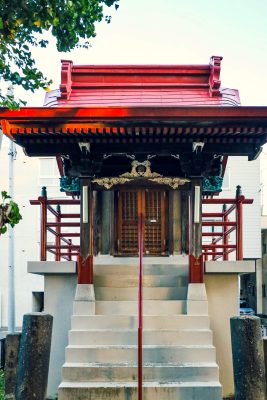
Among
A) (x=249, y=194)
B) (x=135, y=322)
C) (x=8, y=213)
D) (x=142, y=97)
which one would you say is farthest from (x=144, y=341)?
(x=249, y=194)

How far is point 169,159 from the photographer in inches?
430

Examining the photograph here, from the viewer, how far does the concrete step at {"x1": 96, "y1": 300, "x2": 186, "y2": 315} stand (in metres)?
9.98

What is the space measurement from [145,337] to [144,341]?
0.22ft

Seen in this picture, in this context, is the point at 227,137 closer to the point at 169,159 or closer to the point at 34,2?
the point at 169,159

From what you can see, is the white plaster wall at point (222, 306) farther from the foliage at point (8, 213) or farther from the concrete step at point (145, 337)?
the foliage at point (8, 213)

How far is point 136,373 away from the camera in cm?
873

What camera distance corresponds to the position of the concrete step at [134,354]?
9.02 m

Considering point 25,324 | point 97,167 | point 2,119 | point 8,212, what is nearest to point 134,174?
point 97,167

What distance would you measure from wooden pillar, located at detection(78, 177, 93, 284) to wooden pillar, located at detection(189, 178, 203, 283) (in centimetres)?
182

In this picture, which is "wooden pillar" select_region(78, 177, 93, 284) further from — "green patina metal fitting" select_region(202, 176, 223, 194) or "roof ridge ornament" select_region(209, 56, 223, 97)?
"roof ridge ornament" select_region(209, 56, 223, 97)

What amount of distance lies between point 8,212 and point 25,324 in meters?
1.60

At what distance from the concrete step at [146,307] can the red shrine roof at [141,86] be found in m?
3.91

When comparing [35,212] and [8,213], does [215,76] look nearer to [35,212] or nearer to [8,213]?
[8,213]

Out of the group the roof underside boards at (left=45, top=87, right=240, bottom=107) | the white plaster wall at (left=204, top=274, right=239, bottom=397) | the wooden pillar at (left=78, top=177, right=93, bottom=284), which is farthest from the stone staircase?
the roof underside boards at (left=45, top=87, right=240, bottom=107)
